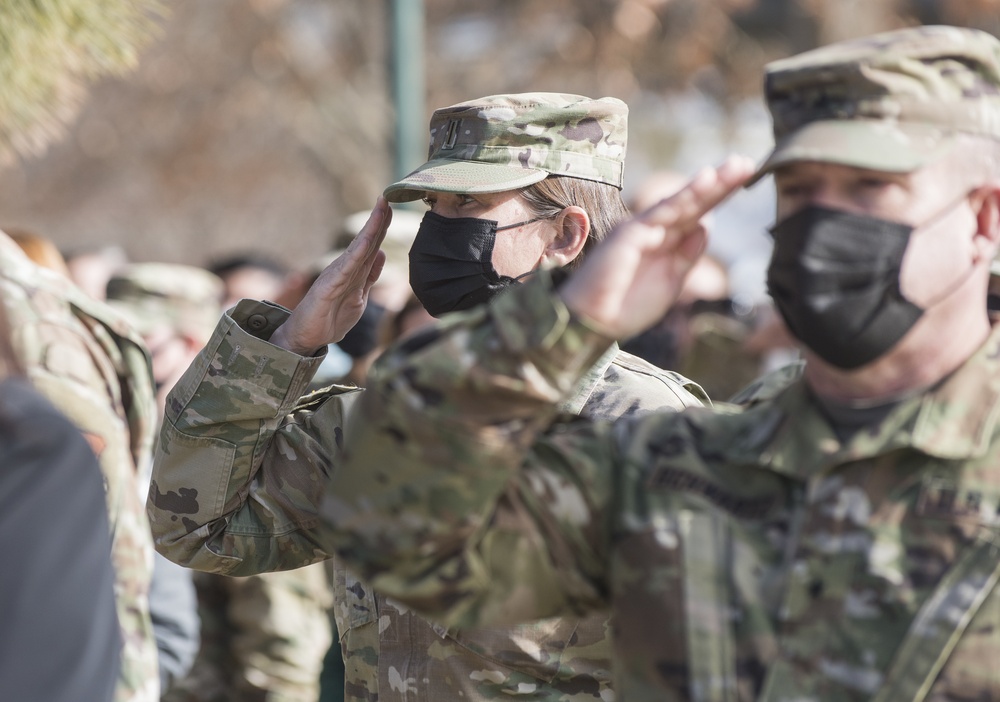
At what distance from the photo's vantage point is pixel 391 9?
24.9 feet

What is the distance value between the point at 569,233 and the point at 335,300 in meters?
0.51

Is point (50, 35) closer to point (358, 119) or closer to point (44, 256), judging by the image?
point (44, 256)

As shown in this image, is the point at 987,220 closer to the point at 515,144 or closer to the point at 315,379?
the point at 515,144

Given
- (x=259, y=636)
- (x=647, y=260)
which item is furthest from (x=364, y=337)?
(x=647, y=260)

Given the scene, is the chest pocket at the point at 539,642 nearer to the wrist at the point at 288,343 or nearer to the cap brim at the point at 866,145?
the wrist at the point at 288,343

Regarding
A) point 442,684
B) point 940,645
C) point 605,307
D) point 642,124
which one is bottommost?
point 642,124

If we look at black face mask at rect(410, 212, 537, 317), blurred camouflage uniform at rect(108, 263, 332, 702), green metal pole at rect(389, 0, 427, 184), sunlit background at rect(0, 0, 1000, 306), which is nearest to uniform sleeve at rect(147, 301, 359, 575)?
black face mask at rect(410, 212, 537, 317)

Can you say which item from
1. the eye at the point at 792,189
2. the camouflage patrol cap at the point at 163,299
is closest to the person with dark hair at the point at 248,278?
the camouflage patrol cap at the point at 163,299

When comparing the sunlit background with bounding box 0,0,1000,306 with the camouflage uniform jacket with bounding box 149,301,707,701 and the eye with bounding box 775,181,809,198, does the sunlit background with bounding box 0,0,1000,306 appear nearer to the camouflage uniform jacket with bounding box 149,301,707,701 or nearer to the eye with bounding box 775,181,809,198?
the camouflage uniform jacket with bounding box 149,301,707,701

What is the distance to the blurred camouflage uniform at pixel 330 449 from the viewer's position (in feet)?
8.30

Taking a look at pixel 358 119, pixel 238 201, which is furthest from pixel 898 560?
pixel 238 201

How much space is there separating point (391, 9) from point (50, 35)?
4261 mm

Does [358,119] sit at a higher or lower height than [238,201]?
higher

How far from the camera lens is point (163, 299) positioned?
6.29m
